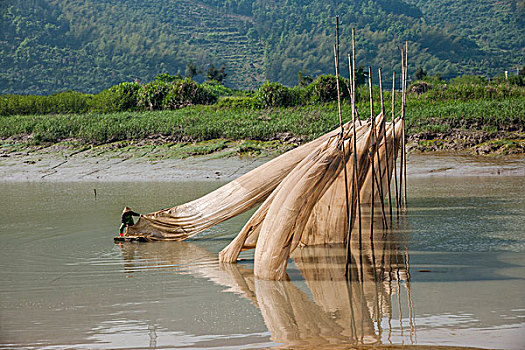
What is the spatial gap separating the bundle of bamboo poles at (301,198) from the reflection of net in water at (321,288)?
0.23 meters

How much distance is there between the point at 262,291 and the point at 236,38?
98110mm

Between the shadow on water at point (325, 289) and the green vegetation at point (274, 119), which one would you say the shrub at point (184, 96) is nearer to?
the green vegetation at point (274, 119)

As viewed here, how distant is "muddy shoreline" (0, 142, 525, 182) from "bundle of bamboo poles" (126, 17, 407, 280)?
6.73 m

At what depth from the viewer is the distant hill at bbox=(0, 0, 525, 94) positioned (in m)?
81.2

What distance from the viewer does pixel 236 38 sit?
100812 mm

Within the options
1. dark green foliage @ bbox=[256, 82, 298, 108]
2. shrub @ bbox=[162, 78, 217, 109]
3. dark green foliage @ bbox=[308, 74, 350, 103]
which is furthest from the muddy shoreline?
shrub @ bbox=[162, 78, 217, 109]

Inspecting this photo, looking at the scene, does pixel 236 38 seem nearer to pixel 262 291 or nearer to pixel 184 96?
pixel 184 96

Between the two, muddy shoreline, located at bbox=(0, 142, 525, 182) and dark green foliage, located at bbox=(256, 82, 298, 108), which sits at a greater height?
dark green foliage, located at bbox=(256, 82, 298, 108)

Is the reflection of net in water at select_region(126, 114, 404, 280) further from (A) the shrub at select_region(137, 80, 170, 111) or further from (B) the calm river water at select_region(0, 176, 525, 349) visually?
(A) the shrub at select_region(137, 80, 170, 111)

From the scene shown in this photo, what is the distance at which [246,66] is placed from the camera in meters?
91.0

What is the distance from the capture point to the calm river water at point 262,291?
4.18 metres

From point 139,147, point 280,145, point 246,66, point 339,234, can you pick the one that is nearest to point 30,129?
point 139,147

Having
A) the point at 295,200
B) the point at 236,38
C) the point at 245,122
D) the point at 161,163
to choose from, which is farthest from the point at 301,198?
the point at 236,38

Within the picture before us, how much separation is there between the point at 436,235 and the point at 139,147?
501 inches
